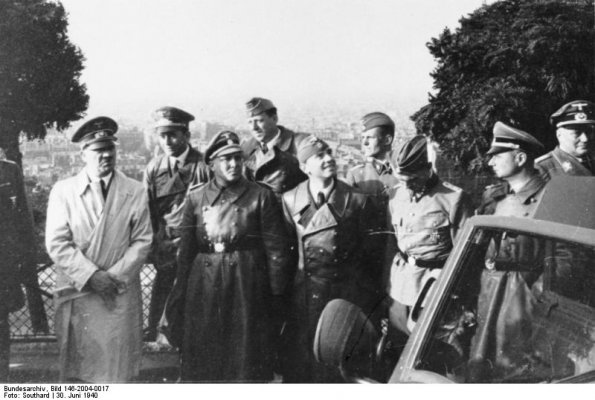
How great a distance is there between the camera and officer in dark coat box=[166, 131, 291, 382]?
410cm

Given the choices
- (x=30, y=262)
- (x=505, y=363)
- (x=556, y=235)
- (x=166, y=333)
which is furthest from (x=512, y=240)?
(x=30, y=262)

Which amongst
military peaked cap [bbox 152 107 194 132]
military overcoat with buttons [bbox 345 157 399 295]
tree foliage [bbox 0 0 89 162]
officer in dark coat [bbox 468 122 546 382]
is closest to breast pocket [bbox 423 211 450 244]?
military overcoat with buttons [bbox 345 157 399 295]

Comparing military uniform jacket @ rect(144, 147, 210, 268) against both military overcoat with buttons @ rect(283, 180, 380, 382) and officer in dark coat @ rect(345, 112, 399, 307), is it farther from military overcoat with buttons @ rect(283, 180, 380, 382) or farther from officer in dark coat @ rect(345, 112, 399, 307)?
officer in dark coat @ rect(345, 112, 399, 307)

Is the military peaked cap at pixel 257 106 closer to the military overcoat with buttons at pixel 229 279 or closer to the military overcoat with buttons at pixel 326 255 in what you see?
the military overcoat with buttons at pixel 229 279

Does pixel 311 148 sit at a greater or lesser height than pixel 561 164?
greater

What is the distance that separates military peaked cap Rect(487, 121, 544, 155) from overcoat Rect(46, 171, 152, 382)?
2.25 metres

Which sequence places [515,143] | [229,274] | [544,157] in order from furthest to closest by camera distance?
[229,274] → [544,157] → [515,143]

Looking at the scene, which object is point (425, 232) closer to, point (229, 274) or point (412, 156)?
point (412, 156)

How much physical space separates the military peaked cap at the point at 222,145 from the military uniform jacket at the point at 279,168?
35cm

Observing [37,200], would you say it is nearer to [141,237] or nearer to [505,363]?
[141,237]

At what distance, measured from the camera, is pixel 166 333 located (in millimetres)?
4398

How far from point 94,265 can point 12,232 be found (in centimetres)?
75

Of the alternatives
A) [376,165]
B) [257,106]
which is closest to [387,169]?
[376,165]

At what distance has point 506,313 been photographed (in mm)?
2057
